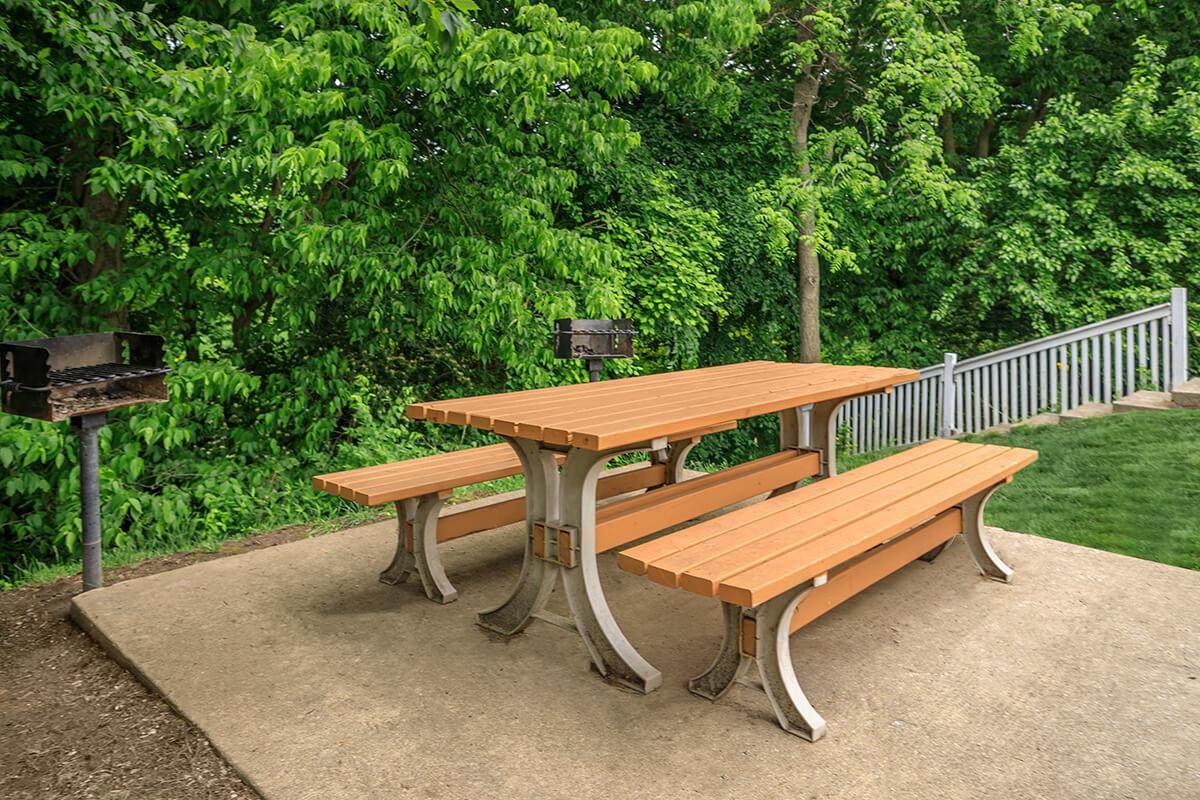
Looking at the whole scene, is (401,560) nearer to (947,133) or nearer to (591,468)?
(591,468)

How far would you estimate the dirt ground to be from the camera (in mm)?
2248

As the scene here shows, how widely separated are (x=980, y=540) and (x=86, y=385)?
13.1 feet

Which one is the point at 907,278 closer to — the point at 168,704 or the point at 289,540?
the point at 289,540

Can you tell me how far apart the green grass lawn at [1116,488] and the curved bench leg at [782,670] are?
3.02 metres

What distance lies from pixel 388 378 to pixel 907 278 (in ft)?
25.7

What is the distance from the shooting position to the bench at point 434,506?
3227 millimetres

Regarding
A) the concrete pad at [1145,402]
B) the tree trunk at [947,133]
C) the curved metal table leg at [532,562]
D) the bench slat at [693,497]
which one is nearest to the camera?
the curved metal table leg at [532,562]

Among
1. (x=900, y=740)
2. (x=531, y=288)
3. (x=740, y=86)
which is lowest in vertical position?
(x=900, y=740)

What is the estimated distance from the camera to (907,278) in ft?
37.7

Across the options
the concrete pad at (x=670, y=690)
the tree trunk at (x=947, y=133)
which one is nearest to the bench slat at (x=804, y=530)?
the concrete pad at (x=670, y=690)

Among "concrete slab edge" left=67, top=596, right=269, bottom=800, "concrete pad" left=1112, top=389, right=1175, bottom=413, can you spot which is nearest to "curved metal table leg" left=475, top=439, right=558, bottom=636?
"concrete slab edge" left=67, top=596, right=269, bottom=800

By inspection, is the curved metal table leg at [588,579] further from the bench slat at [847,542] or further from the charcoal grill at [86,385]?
the charcoal grill at [86,385]

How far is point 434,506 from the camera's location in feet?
11.3

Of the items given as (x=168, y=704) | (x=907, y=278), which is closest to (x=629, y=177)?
(x=907, y=278)
